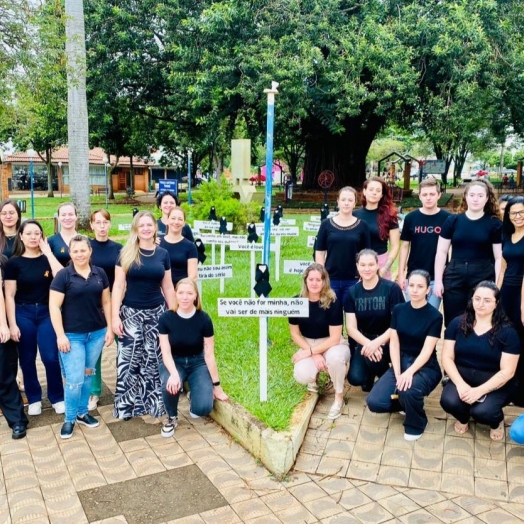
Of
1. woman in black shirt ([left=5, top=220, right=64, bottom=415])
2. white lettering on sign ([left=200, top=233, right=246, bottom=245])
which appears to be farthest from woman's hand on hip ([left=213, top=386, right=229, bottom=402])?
white lettering on sign ([left=200, top=233, right=246, bottom=245])

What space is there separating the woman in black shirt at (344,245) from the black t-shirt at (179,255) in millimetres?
1301

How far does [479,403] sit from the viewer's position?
422cm

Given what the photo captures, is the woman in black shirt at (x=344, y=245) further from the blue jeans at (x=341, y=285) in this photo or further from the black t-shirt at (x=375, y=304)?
the black t-shirt at (x=375, y=304)

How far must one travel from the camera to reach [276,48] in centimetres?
1593

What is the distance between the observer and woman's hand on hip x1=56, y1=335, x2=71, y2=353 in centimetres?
434

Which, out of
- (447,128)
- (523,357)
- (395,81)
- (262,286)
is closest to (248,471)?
(262,286)

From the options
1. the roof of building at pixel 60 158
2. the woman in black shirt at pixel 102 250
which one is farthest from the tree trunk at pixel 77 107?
the roof of building at pixel 60 158

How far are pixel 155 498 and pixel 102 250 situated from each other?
217cm

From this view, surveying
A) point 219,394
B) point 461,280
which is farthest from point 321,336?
point 461,280

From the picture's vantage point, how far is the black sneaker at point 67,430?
4.49 meters

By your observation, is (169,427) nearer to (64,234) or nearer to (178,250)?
(178,250)

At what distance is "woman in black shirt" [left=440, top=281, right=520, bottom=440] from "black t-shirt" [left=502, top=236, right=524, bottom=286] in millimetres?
487

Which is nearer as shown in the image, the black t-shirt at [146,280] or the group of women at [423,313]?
the group of women at [423,313]

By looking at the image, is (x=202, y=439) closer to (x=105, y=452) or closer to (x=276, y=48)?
(x=105, y=452)
